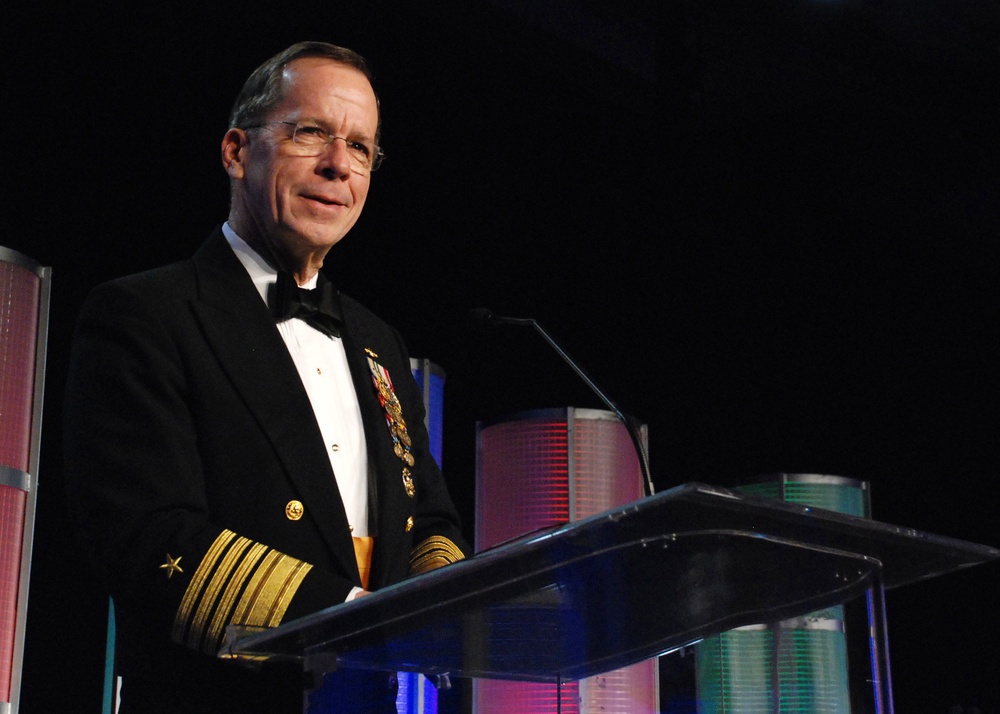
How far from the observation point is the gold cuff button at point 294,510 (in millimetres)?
1530

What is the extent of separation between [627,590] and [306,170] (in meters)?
0.91

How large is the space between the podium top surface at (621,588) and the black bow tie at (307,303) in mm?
681

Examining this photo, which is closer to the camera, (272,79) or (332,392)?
(332,392)

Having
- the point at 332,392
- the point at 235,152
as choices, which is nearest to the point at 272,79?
the point at 235,152

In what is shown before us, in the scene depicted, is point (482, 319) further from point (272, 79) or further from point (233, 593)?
point (233, 593)

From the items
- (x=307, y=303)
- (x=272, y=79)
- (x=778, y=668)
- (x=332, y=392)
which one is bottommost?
(x=778, y=668)

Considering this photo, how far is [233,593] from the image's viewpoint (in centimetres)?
131

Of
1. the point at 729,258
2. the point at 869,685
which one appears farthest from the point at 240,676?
the point at 729,258

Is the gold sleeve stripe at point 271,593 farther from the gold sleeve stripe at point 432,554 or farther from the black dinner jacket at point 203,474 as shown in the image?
the gold sleeve stripe at point 432,554

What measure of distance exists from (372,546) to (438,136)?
272cm

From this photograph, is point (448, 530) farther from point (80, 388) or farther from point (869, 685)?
point (869, 685)

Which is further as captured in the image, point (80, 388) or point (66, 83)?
point (66, 83)

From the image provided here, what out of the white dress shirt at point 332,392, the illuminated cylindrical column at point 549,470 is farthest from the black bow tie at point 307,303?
the illuminated cylindrical column at point 549,470

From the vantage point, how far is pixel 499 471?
11.5 feet
